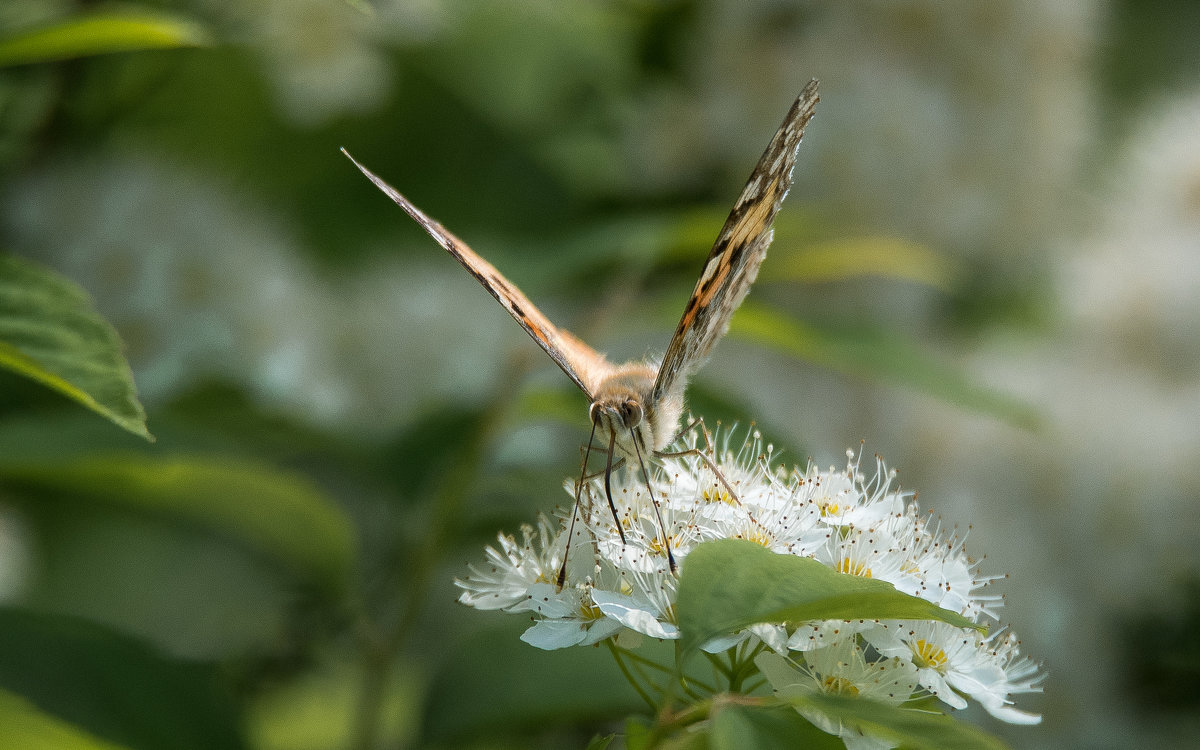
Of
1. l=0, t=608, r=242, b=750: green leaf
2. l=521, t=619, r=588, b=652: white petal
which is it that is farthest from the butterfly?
l=0, t=608, r=242, b=750: green leaf

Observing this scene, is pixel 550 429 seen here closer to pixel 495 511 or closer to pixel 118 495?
pixel 495 511

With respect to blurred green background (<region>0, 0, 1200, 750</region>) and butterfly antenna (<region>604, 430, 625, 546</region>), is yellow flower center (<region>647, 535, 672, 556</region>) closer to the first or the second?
butterfly antenna (<region>604, 430, 625, 546</region>)

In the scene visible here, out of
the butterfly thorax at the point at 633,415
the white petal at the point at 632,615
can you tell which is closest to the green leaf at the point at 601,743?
the white petal at the point at 632,615

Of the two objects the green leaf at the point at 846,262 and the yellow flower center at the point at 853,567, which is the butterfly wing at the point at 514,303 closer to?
the yellow flower center at the point at 853,567

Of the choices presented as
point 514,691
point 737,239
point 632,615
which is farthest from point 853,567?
point 514,691

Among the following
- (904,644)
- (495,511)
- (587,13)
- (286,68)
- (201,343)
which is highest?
(587,13)

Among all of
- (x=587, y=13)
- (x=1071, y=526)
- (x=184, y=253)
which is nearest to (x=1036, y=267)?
(x=1071, y=526)

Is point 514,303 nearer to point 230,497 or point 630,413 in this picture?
point 630,413
